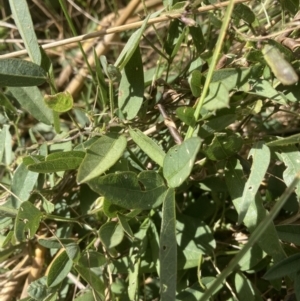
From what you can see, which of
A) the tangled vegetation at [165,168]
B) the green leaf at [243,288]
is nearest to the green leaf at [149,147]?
the tangled vegetation at [165,168]

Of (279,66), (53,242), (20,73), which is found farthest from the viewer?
(53,242)

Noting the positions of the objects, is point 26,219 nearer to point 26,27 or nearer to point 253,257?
point 26,27

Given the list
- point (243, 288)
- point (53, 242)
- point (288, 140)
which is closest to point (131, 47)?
point (288, 140)

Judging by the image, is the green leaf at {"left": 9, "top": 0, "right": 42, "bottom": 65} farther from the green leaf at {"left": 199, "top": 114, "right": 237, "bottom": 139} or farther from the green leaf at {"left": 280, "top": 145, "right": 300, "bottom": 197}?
the green leaf at {"left": 280, "top": 145, "right": 300, "bottom": 197}

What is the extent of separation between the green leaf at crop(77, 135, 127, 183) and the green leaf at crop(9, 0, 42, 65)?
207 mm

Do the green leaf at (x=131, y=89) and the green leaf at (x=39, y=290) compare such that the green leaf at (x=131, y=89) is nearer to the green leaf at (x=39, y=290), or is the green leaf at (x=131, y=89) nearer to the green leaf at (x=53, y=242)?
the green leaf at (x=53, y=242)

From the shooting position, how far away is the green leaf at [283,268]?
2.85 feet

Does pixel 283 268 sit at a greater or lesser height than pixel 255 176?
lesser

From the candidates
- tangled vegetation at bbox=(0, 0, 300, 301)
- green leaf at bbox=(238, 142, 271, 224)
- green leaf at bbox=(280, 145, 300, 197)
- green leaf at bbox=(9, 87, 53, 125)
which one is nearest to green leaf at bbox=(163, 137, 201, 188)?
tangled vegetation at bbox=(0, 0, 300, 301)

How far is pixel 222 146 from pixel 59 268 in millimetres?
412

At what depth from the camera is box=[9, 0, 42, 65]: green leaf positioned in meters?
0.88

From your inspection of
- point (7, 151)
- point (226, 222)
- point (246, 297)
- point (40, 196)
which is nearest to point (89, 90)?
point (7, 151)

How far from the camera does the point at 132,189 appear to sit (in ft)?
2.63

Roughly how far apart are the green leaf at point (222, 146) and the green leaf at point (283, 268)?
226mm
